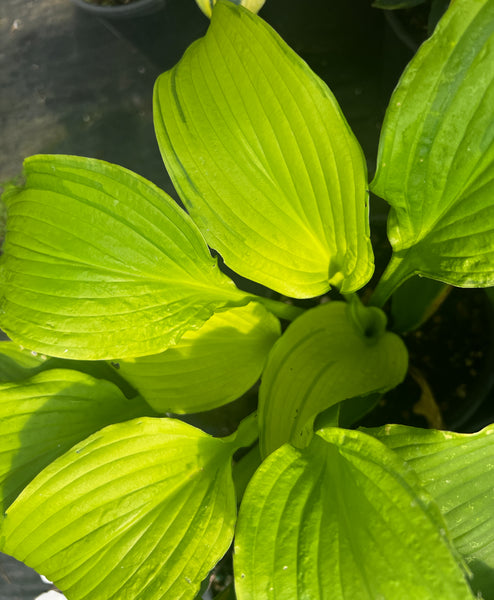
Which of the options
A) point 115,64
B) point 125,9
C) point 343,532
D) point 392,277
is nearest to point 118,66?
point 115,64

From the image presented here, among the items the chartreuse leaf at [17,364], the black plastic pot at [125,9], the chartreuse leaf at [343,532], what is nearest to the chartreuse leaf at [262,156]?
the chartreuse leaf at [343,532]

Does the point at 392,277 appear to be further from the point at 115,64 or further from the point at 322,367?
the point at 115,64

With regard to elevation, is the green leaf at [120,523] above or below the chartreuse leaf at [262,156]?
below

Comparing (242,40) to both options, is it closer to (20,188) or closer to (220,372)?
(20,188)

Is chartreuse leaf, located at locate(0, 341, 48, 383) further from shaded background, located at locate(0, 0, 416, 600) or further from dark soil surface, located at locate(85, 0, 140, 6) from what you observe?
dark soil surface, located at locate(85, 0, 140, 6)

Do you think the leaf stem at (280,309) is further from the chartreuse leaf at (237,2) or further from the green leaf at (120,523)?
the chartreuse leaf at (237,2)

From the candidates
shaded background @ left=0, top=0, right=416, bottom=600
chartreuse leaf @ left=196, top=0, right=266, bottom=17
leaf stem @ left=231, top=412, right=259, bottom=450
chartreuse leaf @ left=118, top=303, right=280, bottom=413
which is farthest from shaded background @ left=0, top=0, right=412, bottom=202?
leaf stem @ left=231, top=412, right=259, bottom=450

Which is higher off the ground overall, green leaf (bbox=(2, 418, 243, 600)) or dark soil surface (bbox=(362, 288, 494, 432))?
green leaf (bbox=(2, 418, 243, 600))
